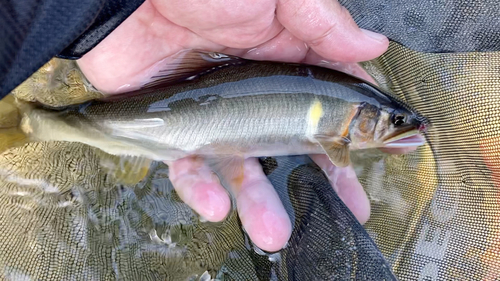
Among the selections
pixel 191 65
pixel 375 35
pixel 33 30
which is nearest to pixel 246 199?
pixel 191 65

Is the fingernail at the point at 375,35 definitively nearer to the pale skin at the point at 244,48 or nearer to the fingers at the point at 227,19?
the pale skin at the point at 244,48

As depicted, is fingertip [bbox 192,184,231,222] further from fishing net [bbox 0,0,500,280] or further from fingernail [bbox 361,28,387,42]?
fingernail [bbox 361,28,387,42]

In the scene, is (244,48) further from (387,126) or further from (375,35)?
(387,126)

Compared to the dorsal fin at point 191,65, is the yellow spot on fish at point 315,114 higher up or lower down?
lower down

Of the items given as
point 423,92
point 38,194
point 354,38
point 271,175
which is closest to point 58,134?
point 38,194

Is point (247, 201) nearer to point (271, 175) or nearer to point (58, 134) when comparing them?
point (271, 175)

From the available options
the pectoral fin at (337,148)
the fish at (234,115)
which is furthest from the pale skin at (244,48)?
the pectoral fin at (337,148)
